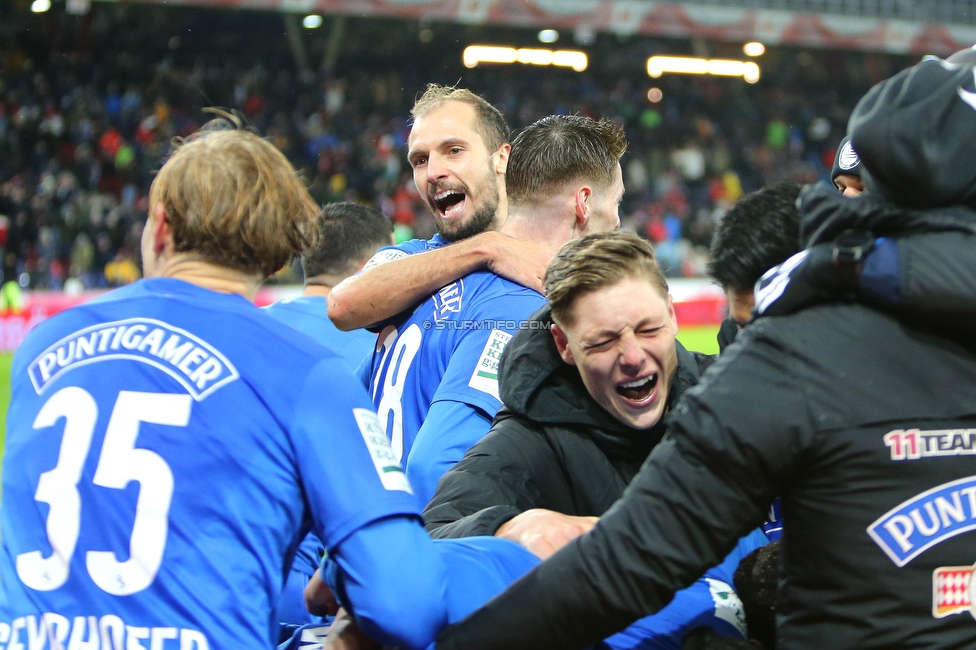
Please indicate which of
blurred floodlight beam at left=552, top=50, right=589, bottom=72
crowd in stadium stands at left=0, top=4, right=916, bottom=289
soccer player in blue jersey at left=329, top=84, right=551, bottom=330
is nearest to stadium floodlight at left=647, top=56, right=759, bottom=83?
crowd in stadium stands at left=0, top=4, right=916, bottom=289

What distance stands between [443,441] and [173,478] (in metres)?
1.15

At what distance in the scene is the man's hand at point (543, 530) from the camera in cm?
190

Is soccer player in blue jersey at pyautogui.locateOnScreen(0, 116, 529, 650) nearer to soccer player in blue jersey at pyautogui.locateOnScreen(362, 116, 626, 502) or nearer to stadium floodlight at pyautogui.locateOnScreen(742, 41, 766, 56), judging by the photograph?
soccer player in blue jersey at pyautogui.locateOnScreen(362, 116, 626, 502)

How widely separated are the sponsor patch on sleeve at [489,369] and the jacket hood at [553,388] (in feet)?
1.33

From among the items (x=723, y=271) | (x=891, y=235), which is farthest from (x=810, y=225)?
(x=723, y=271)

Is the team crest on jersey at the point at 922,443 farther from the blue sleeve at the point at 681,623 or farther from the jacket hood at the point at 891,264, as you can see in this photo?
the blue sleeve at the point at 681,623

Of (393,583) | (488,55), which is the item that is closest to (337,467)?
(393,583)

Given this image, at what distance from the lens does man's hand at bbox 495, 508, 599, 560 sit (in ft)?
6.24

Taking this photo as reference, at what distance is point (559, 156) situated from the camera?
3.36 metres

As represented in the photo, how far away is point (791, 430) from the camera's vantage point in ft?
5.05

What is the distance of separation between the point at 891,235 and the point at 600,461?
0.95 meters

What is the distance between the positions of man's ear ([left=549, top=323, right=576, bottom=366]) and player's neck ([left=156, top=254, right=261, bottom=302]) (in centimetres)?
75

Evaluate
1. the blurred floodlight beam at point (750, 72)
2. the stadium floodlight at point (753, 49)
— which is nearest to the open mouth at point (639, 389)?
the stadium floodlight at point (753, 49)

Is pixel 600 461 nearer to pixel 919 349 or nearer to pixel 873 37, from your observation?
pixel 919 349
